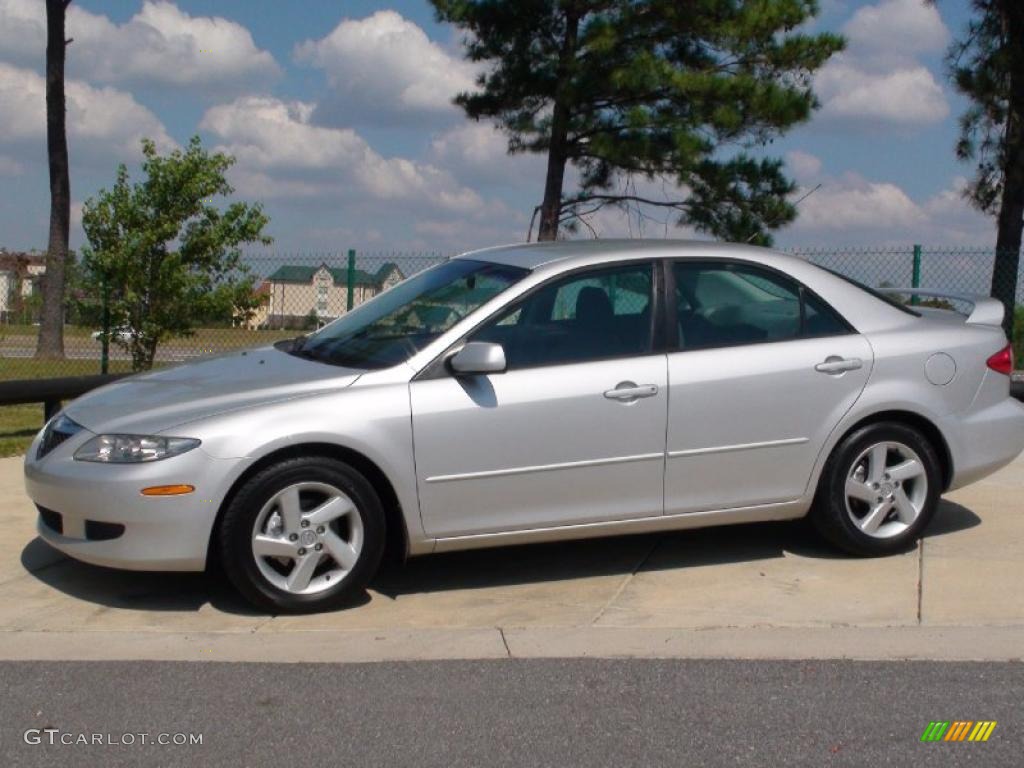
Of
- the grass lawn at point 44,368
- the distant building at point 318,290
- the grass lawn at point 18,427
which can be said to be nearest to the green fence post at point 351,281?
the distant building at point 318,290

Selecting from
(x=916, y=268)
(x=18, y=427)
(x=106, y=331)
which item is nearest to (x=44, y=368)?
(x=106, y=331)

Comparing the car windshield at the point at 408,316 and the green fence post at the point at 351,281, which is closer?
the car windshield at the point at 408,316

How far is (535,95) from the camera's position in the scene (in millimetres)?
18844

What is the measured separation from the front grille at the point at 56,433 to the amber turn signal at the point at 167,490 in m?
0.58

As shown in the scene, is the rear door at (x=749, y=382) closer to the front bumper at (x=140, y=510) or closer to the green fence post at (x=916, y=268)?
the front bumper at (x=140, y=510)

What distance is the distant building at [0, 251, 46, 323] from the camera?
16.5 metres

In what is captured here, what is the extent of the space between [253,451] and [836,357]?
9.17 feet

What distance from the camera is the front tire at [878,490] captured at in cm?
622

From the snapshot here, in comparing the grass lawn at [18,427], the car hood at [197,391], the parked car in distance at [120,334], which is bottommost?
the grass lawn at [18,427]

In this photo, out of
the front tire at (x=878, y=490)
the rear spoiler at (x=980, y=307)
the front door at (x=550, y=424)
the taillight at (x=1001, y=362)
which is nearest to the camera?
the front door at (x=550, y=424)

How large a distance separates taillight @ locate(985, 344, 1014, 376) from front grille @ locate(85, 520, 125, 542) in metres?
4.25

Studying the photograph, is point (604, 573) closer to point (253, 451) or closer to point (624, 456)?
point (624, 456)

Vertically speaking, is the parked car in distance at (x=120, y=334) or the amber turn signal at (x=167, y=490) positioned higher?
the parked car in distance at (x=120, y=334)

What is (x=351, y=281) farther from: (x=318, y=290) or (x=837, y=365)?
(x=837, y=365)
